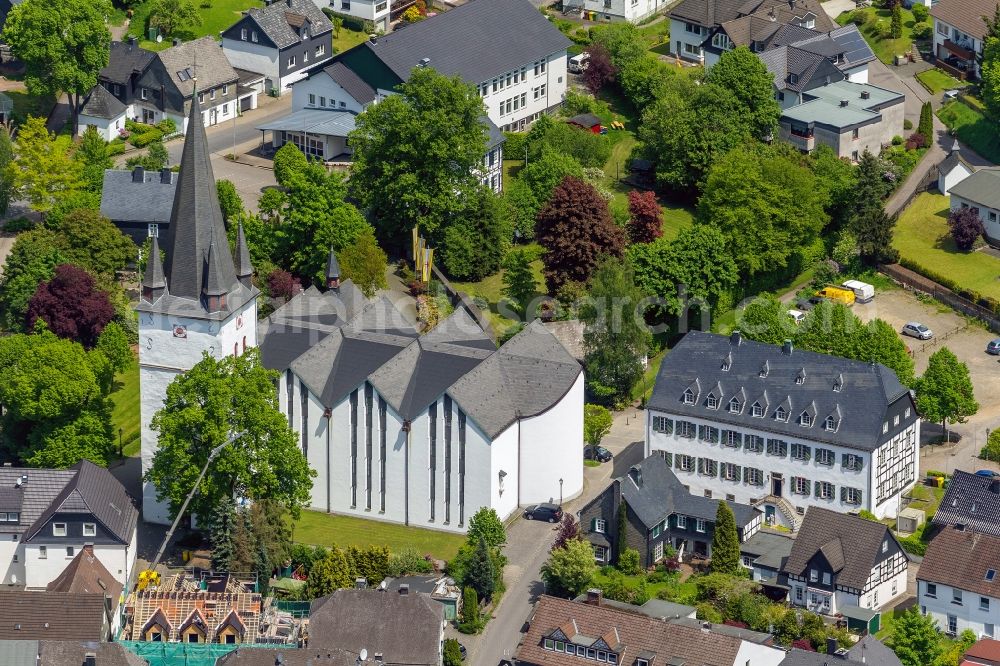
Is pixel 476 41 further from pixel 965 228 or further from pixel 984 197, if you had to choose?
pixel 984 197

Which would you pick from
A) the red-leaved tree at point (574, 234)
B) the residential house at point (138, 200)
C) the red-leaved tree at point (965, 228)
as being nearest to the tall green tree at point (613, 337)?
the red-leaved tree at point (574, 234)

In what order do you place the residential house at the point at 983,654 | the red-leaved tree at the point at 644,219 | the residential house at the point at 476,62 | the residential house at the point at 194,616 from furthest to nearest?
1. the residential house at the point at 476,62
2. the red-leaved tree at the point at 644,219
3. the residential house at the point at 194,616
4. the residential house at the point at 983,654

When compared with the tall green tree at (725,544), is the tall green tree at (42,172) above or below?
above

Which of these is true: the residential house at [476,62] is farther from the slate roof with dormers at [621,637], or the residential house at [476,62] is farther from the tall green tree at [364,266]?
the slate roof with dormers at [621,637]

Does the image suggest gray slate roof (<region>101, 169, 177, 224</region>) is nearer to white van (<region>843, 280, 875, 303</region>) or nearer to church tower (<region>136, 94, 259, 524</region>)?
church tower (<region>136, 94, 259, 524</region>)

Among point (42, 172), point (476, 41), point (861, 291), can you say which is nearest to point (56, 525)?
point (42, 172)

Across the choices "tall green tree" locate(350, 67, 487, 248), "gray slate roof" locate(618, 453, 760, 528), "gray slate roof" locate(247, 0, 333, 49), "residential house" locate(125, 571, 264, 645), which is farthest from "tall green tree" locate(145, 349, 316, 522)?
"gray slate roof" locate(247, 0, 333, 49)

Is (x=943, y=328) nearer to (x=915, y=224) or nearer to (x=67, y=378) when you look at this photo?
(x=915, y=224)
